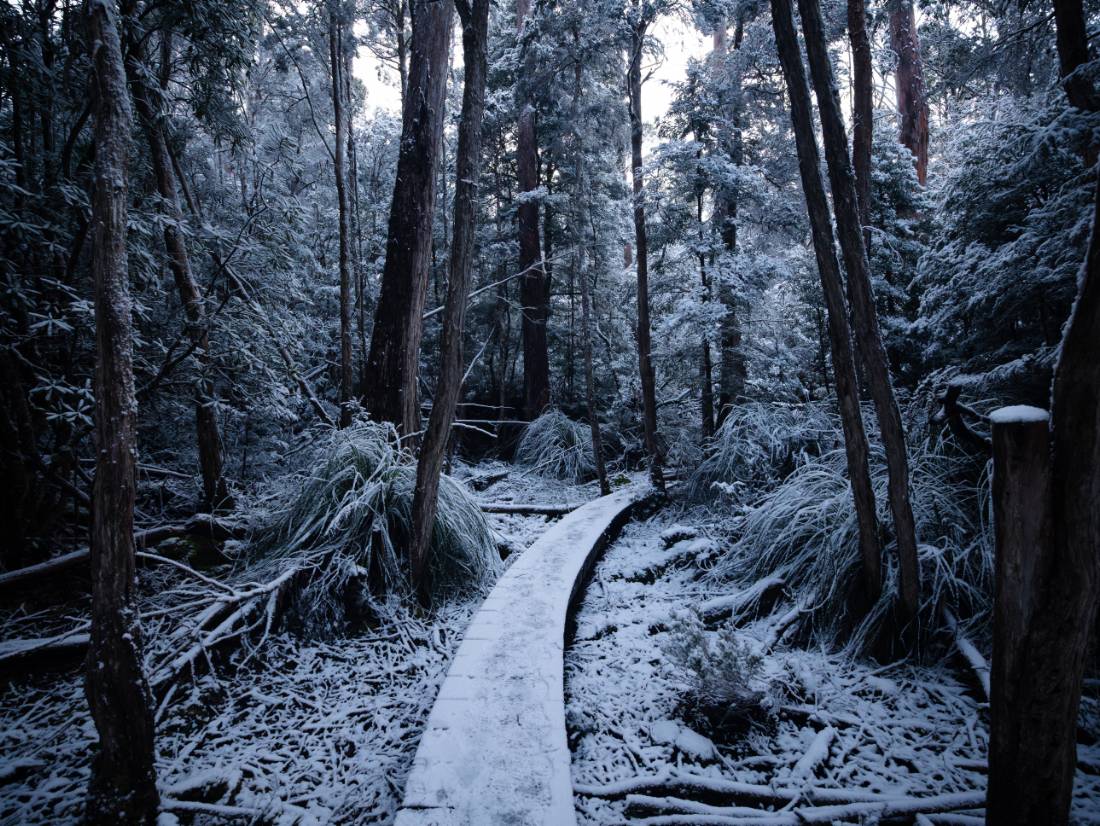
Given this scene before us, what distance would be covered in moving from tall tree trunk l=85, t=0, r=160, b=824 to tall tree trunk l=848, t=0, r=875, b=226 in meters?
6.32

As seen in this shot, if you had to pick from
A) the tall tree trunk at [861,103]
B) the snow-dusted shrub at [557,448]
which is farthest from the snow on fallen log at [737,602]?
the snow-dusted shrub at [557,448]

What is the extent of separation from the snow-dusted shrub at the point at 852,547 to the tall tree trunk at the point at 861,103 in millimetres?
3221

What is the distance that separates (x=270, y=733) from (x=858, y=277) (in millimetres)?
3578

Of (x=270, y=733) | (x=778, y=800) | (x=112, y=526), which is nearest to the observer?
(x=112, y=526)

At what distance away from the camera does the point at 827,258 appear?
2.61 meters

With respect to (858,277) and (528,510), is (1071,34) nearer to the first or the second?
(858,277)

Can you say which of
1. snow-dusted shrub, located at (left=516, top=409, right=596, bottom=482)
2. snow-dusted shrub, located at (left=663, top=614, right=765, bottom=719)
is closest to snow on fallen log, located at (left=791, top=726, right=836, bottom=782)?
snow-dusted shrub, located at (left=663, top=614, right=765, bottom=719)

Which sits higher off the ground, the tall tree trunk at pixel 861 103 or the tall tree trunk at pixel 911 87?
the tall tree trunk at pixel 911 87

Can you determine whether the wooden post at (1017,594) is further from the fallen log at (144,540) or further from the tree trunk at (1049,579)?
the fallen log at (144,540)

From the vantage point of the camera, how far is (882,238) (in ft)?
21.1

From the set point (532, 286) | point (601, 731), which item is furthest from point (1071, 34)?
point (532, 286)

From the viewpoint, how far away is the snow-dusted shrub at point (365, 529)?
328 centimetres

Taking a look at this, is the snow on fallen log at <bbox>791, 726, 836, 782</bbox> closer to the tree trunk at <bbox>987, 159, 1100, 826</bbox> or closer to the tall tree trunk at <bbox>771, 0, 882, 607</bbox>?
the tree trunk at <bbox>987, 159, 1100, 826</bbox>

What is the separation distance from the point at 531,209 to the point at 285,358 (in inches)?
284
